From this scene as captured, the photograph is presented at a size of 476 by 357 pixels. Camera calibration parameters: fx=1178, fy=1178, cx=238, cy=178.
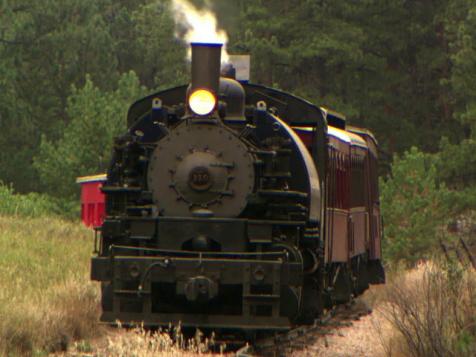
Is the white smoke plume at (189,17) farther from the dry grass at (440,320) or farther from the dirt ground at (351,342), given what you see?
the dry grass at (440,320)

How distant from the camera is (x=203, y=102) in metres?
12.2

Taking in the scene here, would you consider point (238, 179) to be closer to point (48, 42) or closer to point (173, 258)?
point (173, 258)

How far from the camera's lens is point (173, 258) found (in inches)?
468

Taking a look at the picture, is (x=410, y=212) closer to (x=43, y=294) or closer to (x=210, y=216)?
(x=43, y=294)

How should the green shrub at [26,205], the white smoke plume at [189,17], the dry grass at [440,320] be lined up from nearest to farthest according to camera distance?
the dry grass at [440,320] < the white smoke plume at [189,17] < the green shrub at [26,205]

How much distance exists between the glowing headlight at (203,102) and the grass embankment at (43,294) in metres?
2.77

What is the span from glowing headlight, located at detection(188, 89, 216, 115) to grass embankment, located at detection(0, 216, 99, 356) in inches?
109

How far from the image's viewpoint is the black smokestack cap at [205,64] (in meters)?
12.2

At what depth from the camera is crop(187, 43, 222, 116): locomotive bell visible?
480 inches

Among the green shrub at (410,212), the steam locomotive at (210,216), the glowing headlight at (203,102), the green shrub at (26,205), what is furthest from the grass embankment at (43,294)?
the green shrub at (26,205)

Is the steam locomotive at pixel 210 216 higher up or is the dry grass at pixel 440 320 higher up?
the steam locomotive at pixel 210 216

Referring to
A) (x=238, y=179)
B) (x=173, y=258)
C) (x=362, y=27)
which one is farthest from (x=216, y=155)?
(x=362, y=27)

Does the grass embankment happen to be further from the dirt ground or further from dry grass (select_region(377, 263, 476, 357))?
dry grass (select_region(377, 263, 476, 357))

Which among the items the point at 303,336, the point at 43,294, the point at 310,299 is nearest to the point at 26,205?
the point at 43,294
